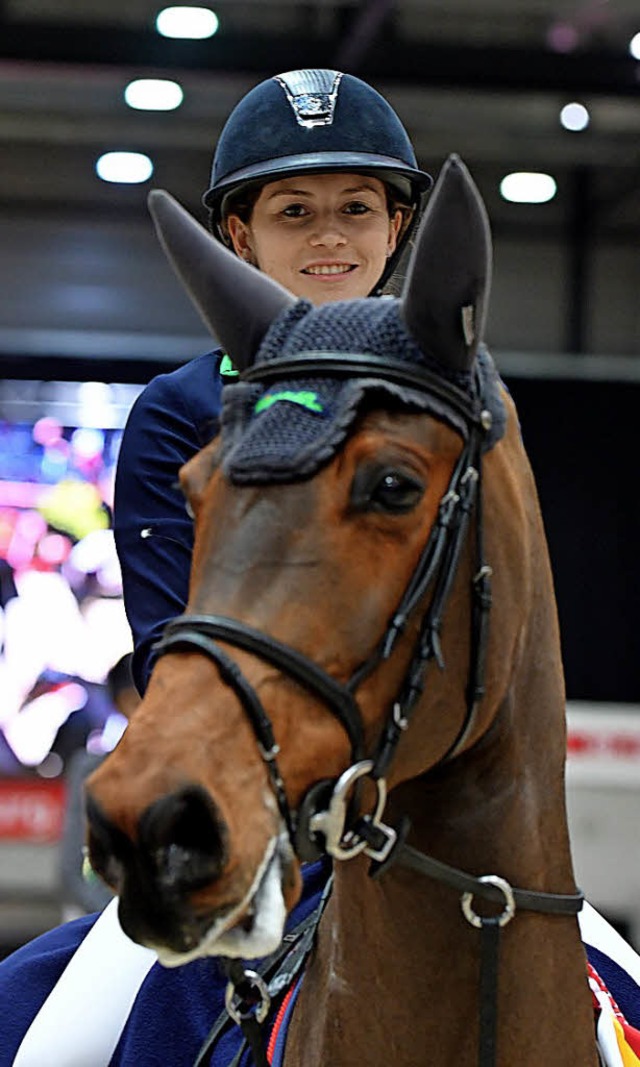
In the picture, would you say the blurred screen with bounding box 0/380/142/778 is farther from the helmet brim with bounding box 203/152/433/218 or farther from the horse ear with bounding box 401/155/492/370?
the horse ear with bounding box 401/155/492/370

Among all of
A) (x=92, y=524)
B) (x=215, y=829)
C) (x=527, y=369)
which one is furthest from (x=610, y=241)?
(x=215, y=829)

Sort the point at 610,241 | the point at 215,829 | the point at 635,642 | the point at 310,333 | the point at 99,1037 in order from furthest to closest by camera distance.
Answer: the point at 610,241 < the point at 635,642 < the point at 99,1037 < the point at 310,333 < the point at 215,829

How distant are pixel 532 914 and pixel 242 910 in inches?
19.5

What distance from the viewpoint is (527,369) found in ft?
30.9

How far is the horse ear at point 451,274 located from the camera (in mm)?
1807

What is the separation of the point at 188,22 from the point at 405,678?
759 centimetres

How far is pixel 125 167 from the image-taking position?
9.76m

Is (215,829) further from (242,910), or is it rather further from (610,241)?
(610,241)

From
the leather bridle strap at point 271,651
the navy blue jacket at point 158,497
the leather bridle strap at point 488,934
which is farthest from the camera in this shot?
the navy blue jacket at point 158,497

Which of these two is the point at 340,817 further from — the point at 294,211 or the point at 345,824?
the point at 294,211


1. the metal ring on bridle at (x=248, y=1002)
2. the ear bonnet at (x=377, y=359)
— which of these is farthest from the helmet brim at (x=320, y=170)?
the metal ring on bridle at (x=248, y=1002)

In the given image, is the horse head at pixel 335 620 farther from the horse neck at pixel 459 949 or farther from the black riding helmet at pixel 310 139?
the black riding helmet at pixel 310 139

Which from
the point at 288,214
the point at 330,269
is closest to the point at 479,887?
the point at 330,269

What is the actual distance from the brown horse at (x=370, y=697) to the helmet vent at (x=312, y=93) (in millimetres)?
742
